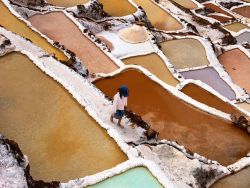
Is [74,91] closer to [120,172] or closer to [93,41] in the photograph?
[120,172]

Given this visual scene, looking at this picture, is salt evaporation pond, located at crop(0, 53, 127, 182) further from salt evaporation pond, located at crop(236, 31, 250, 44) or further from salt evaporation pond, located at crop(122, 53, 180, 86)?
salt evaporation pond, located at crop(236, 31, 250, 44)

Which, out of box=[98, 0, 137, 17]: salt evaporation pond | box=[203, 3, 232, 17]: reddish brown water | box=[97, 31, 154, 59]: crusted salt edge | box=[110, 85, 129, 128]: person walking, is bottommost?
box=[203, 3, 232, 17]: reddish brown water

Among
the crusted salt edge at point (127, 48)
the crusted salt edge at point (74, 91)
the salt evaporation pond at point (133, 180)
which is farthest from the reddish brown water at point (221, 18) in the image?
the salt evaporation pond at point (133, 180)

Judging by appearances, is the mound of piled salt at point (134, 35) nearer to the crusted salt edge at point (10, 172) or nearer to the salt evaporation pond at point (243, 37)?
the salt evaporation pond at point (243, 37)

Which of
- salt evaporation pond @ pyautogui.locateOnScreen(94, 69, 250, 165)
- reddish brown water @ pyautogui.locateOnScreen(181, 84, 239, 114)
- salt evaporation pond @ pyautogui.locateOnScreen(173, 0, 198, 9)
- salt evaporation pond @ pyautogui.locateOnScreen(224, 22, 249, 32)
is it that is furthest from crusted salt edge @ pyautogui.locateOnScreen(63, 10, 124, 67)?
salt evaporation pond @ pyautogui.locateOnScreen(173, 0, 198, 9)

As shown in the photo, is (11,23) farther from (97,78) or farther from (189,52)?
(189,52)

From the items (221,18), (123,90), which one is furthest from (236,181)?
(221,18)
